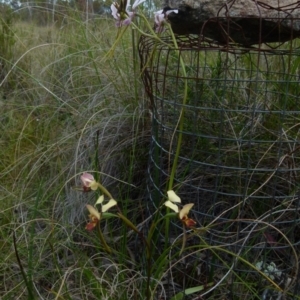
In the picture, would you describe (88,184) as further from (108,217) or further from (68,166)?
(68,166)

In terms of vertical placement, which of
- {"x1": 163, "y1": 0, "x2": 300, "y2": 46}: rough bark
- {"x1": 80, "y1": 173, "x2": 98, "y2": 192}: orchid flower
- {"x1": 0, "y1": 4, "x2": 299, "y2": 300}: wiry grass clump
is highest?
{"x1": 163, "y1": 0, "x2": 300, "y2": 46}: rough bark

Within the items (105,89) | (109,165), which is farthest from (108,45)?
(109,165)

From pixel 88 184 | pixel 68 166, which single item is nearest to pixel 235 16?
pixel 88 184

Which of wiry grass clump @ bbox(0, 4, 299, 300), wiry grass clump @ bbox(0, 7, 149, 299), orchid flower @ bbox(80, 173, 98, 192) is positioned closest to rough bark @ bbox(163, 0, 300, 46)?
wiry grass clump @ bbox(0, 4, 299, 300)

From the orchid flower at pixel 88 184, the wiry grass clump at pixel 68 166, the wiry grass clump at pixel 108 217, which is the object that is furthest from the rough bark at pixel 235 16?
Result: the orchid flower at pixel 88 184

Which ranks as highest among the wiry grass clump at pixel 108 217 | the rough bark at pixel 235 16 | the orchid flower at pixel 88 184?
the rough bark at pixel 235 16

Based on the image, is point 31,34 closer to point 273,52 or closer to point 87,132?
point 87,132

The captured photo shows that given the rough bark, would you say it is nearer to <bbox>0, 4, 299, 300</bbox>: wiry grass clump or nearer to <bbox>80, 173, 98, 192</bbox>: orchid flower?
<bbox>0, 4, 299, 300</bbox>: wiry grass clump

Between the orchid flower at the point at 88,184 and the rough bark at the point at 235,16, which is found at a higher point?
the rough bark at the point at 235,16

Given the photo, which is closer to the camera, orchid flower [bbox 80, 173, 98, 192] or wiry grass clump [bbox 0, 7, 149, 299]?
orchid flower [bbox 80, 173, 98, 192]

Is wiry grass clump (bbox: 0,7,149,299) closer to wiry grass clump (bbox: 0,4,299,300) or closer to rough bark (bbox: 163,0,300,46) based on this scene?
wiry grass clump (bbox: 0,4,299,300)

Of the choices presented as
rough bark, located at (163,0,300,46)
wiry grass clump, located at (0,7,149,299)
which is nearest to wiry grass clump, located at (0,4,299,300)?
wiry grass clump, located at (0,7,149,299)

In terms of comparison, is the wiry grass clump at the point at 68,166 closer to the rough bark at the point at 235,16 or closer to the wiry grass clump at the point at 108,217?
the wiry grass clump at the point at 108,217

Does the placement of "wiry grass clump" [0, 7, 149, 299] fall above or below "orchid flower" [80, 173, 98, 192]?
below
